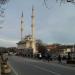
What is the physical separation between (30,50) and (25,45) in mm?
31498

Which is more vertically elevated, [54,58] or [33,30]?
[33,30]

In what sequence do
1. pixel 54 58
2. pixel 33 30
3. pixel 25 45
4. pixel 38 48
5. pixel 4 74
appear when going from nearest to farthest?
1. pixel 4 74
2. pixel 54 58
3. pixel 33 30
4. pixel 38 48
5. pixel 25 45

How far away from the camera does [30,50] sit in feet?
516

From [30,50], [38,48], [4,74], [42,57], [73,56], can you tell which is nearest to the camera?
[4,74]

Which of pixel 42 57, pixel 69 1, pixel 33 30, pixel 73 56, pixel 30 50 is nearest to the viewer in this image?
pixel 69 1

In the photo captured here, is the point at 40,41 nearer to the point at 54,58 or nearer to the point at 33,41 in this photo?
the point at 33,41

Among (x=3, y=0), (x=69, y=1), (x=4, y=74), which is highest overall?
(x=3, y=0)

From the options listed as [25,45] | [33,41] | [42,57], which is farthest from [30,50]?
[42,57]

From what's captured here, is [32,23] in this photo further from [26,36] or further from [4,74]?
[4,74]

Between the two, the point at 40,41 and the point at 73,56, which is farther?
the point at 40,41

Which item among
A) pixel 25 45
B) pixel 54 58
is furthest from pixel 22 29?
pixel 54 58

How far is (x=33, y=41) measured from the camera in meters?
160

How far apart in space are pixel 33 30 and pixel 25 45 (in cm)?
4388

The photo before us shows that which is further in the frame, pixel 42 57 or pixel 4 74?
pixel 42 57
